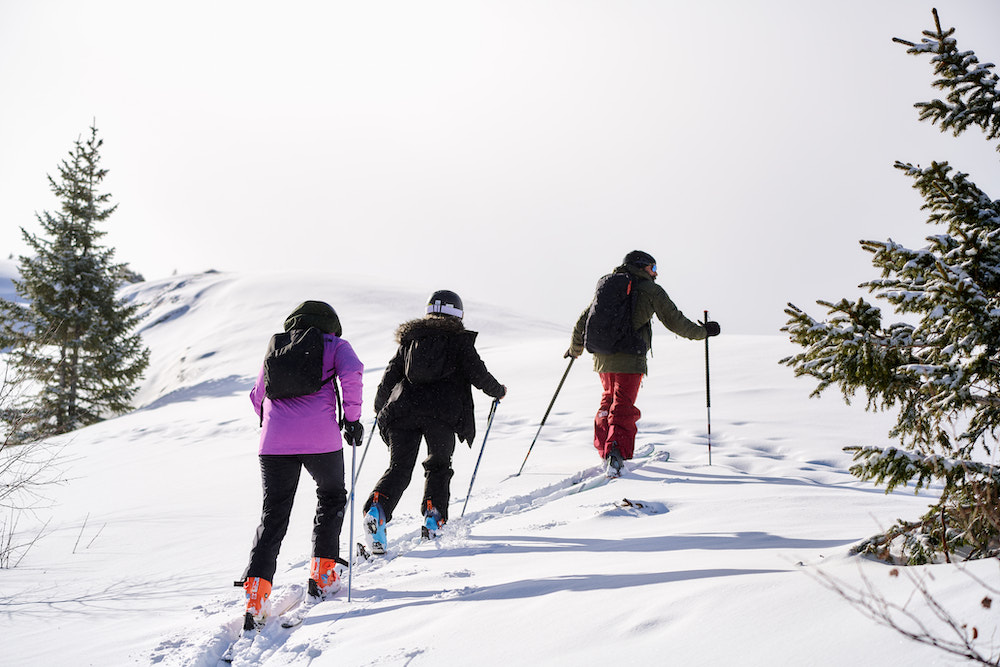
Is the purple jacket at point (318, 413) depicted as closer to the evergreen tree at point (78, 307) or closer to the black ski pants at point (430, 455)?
the black ski pants at point (430, 455)

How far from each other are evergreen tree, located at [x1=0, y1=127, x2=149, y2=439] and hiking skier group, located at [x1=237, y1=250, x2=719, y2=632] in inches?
674

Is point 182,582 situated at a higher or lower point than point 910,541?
lower

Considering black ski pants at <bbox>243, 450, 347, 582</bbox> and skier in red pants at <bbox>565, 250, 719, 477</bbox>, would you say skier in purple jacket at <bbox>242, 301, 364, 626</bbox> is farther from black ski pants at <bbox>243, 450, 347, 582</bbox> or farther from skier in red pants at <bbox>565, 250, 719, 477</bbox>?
skier in red pants at <bbox>565, 250, 719, 477</bbox>

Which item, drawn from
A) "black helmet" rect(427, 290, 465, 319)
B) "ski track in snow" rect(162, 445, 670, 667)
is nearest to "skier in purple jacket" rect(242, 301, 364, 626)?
"ski track in snow" rect(162, 445, 670, 667)

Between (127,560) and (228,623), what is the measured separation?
96.3 inches

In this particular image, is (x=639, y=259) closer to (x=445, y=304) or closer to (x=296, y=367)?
(x=445, y=304)

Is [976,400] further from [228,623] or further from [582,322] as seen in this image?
[582,322]

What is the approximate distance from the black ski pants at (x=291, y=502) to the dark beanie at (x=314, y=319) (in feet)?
2.68

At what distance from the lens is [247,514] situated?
22.1 ft

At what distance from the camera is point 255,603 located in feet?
12.2

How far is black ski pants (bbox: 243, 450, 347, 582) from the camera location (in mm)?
3906

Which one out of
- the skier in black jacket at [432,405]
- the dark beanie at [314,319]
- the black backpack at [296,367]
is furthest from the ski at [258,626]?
the dark beanie at [314,319]

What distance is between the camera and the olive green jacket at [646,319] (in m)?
6.23

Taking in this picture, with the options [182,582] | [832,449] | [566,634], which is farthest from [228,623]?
[832,449]
